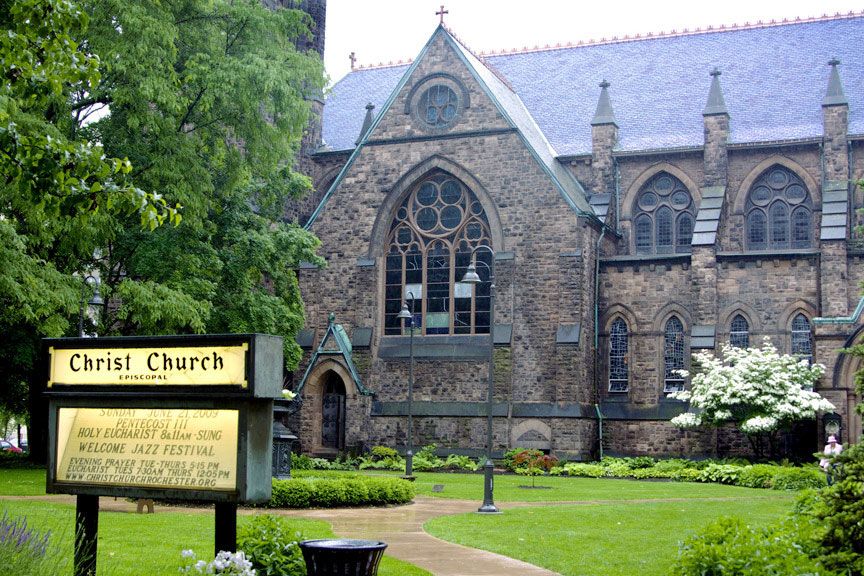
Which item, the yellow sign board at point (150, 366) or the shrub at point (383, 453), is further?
the shrub at point (383, 453)

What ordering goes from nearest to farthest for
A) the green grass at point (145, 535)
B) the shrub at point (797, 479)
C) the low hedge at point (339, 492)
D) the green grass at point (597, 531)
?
1. the green grass at point (145, 535)
2. the green grass at point (597, 531)
3. the low hedge at point (339, 492)
4. the shrub at point (797, 479)

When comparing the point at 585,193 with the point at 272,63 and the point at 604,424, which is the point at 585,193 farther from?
the point at 272,63

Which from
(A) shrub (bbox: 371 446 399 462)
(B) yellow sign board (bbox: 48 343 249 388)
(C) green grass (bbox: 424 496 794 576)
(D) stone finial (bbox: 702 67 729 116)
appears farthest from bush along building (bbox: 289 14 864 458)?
(B) yellow sign board (bbox: 48 343 249 388)

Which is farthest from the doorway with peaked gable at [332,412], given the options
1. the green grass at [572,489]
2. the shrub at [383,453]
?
the green grass at [572,489]

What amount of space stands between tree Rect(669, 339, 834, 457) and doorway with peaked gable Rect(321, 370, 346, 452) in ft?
37.4

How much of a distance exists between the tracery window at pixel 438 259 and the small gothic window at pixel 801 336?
33.1 feet

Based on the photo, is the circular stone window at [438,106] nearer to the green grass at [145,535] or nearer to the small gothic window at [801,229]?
the small gothic window at [801,229]

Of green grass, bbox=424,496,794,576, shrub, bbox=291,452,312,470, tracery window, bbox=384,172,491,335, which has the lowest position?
shrub, bbox=291,452,312,470

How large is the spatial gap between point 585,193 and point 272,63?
56.2 feet

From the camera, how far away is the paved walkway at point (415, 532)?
13789mm

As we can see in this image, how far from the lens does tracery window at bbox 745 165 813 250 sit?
41188 millimetres

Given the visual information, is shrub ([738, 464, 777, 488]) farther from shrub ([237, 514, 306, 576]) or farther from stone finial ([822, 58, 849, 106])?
shrub ([237, 514, 306, 576])

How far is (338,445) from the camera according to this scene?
40.7 m

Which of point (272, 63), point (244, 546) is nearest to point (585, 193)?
point (272, 63)
